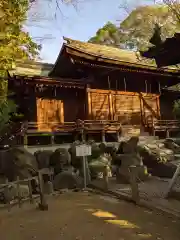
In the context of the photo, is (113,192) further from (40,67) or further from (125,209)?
(40,67)

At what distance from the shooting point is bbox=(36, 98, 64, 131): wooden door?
17.5 metres

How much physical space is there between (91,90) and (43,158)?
265 inches

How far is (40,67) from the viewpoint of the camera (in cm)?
2119

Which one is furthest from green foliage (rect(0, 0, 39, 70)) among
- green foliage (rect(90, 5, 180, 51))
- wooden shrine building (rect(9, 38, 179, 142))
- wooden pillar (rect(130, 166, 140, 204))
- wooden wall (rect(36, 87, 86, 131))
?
green foliage (rect(90, 5, 180, 51))

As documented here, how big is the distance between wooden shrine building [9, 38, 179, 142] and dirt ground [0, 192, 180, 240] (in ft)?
29.7

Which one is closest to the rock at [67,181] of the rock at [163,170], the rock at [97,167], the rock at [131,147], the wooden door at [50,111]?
the rock at [97,167]

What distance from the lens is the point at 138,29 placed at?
37.3 metres

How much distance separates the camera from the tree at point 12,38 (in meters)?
10.8

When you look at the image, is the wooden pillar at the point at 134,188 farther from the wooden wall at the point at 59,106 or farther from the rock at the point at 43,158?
the wooden wall at the point at 59,106

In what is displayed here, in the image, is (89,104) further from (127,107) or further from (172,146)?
(172,146)

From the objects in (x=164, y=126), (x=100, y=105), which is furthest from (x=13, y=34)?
(x=164, y=126)

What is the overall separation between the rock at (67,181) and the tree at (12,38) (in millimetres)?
4976

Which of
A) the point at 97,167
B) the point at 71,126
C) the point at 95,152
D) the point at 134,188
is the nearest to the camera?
the point at 134,188

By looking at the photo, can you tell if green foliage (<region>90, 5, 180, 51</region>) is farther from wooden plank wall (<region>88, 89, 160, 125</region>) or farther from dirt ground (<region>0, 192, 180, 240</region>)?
dirt ground (<region>0, 192, 180, 240</region>)
